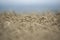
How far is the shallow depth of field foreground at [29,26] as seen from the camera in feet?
3.89

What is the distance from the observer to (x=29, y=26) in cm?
120

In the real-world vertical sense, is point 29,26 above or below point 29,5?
below

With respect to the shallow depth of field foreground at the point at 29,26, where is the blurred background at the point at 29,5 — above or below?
above

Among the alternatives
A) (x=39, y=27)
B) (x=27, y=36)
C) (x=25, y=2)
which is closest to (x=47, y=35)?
(x=39, y=27)

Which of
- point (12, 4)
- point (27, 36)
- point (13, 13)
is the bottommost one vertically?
point (27, 36)

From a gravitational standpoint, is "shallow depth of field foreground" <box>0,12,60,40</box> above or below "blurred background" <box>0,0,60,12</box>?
below

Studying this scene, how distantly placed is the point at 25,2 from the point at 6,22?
1.15 feet

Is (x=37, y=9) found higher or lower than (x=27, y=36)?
higher

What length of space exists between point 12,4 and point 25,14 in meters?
0.21

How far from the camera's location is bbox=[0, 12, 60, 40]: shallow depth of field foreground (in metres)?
1.19

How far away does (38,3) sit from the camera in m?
1.21

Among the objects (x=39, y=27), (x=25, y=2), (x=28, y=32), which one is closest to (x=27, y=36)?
(x=28, y=32)

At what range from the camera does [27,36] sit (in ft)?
3.90

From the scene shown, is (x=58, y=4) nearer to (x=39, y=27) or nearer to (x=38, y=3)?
(x=38, y=3)
